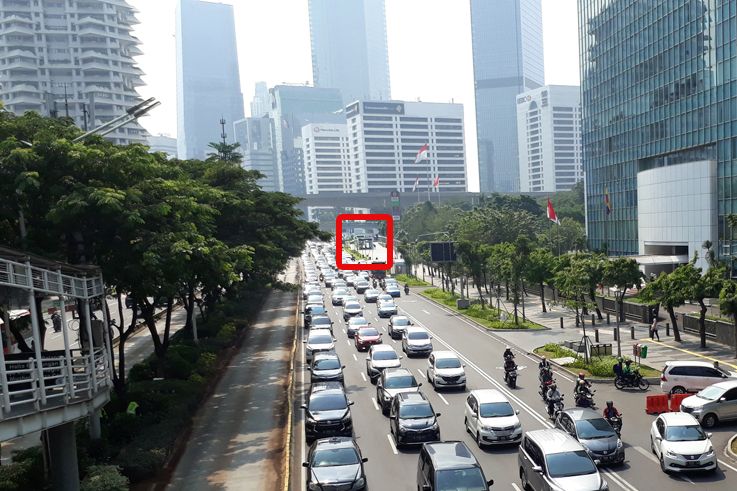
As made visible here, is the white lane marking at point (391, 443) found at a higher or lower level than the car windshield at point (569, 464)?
lower

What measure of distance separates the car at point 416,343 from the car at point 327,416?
47.4 feet

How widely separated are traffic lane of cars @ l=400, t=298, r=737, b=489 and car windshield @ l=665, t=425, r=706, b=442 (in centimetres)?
97

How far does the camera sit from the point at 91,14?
14975 cm

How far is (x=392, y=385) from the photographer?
26.5 m

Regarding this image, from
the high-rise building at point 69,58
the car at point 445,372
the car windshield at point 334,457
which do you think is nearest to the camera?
the car windshield at point 334,457

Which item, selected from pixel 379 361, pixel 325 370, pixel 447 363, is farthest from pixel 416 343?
pixel 325 370

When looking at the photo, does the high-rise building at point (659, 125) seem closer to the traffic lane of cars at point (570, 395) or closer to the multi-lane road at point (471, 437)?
the traffic lane of cars at point (570, 395)

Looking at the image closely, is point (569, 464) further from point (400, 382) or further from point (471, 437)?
point (400, 382)

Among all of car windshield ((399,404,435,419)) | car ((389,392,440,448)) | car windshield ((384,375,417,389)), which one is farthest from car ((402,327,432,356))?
car windshield ((399,404,435,419))

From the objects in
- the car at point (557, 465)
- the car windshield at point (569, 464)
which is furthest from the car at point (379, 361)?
the car windshield at point (569, 464)

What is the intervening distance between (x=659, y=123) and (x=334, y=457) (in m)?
71.0

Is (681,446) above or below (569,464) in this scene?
below

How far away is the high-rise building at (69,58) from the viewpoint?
143 meters

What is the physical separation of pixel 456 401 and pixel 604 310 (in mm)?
29139
